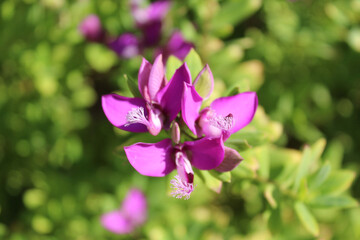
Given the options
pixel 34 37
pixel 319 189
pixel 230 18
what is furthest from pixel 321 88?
pixel 34 37

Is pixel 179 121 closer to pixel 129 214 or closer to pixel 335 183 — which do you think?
pixel 335 183

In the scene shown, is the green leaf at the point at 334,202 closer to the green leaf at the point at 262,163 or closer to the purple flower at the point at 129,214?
the green leaf at the point at 262,163

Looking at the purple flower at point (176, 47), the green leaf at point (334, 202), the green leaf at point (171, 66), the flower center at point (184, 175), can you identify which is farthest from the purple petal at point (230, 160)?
the purple flower at point (176, 47)

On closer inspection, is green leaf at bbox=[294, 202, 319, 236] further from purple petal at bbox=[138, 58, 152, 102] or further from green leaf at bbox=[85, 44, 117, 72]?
green leaf at bbox=[85, 44, 117, 72]

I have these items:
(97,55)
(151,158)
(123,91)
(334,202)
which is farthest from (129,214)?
(151,158)

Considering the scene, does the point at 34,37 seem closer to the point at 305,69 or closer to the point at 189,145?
the point at 189,145

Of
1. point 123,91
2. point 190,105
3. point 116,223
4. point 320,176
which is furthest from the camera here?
point 116,223
